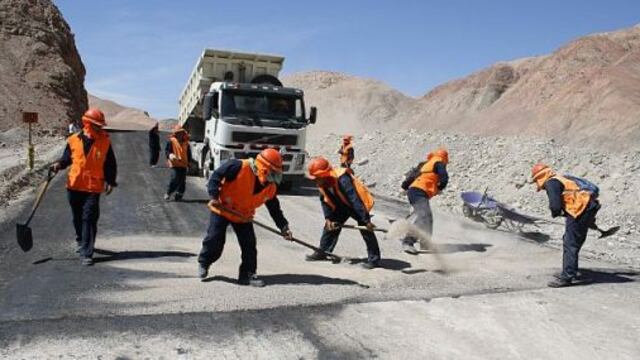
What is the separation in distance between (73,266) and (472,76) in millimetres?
45164

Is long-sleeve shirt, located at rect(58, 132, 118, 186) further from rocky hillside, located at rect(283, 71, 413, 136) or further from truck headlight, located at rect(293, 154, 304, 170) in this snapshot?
rocky hillside, located at rect(283, 71, 413, 136)

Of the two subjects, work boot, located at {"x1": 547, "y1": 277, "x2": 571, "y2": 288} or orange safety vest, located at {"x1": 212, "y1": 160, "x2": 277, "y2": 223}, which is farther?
work boot, located at {"x1": 547, "y1": 277, "x2": 571, "y2": 288}

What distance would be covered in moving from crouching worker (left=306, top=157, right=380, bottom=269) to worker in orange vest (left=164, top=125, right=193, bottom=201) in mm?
4877

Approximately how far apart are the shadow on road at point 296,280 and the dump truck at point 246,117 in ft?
20.6

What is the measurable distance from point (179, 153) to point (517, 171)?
31.9 ft

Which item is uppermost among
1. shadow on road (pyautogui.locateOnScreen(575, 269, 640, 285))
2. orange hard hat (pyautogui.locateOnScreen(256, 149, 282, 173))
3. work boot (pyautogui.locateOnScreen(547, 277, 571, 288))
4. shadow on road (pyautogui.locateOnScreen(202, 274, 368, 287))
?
orange hard hat (pyautogui.locateOnScreen(256, 149, 282, 173))

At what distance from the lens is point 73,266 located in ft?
22.8

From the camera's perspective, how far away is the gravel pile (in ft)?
39.4

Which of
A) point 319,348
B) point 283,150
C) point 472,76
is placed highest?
point 472,76

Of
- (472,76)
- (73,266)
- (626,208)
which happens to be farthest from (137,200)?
(472,76)

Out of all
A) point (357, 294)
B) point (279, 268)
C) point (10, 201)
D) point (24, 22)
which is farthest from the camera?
point (24, 22)

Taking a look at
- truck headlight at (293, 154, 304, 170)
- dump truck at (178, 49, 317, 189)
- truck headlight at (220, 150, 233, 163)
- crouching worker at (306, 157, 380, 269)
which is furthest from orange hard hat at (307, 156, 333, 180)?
truck headlight at (293, 154, 304, 170)

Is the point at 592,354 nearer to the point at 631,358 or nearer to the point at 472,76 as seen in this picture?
the point at 631,358

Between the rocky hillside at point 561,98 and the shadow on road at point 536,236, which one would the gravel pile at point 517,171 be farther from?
the rocky hillside at point 561,98
